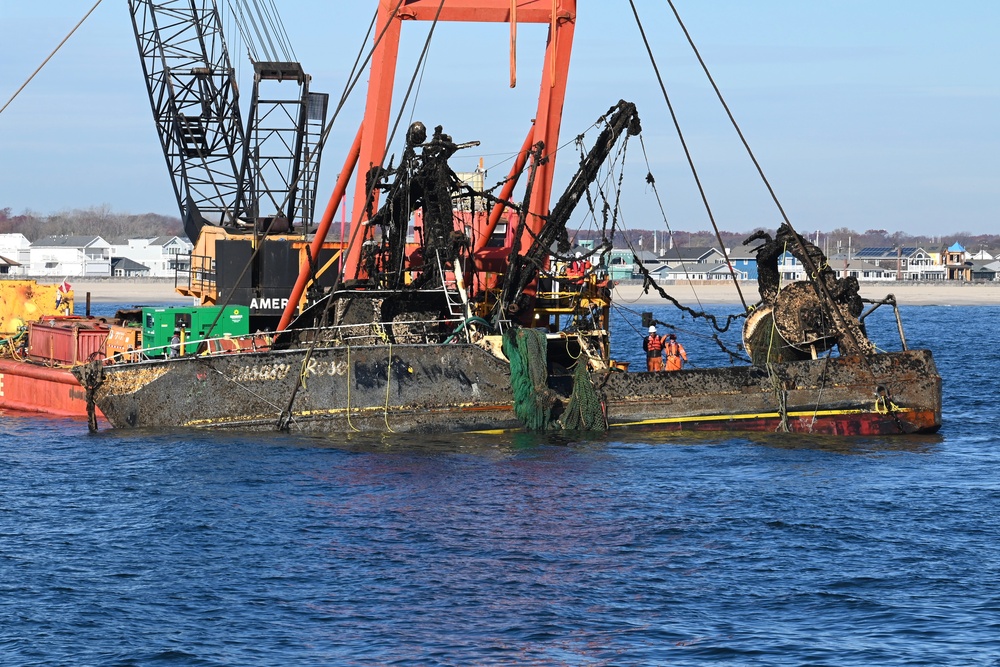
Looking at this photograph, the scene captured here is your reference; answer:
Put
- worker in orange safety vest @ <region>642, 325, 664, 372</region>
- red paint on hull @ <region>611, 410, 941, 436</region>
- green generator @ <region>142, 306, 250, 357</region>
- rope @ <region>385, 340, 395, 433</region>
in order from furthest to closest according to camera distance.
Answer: worker in orange safety vest @ <region>642, 325, 664, 372</region>, green generator @ <region>142, 306, 250, 357</region>, red paint on hull @ <region>611, 410, 941, 436</region>, rope @ <region>385, 340, 395, 433</region>

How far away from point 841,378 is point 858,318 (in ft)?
6.24

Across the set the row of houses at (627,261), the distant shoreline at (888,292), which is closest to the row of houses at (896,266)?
the row of houses at (627,261)

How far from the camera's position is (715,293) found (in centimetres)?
16000

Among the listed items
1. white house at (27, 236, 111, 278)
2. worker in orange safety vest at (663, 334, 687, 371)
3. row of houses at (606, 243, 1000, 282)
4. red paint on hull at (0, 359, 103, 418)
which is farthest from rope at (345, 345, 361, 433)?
row of houses at (606, 243, 1000, 282)

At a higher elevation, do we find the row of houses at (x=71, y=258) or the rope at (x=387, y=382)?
the row of houses at (x=71, y=258)

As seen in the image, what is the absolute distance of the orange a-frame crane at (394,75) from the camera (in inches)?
1049

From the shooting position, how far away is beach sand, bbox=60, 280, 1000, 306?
137 m

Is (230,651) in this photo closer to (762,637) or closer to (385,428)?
(762,637)

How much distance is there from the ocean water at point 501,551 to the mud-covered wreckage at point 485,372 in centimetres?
60

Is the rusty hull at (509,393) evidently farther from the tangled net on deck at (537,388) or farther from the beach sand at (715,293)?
the beach sand at (715,293)

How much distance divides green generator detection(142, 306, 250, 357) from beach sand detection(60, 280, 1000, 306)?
98.7m

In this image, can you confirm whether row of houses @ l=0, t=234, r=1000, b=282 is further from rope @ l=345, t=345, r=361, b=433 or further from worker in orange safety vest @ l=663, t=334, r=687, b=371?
rope @ l=345, t=345, r=361, b=433

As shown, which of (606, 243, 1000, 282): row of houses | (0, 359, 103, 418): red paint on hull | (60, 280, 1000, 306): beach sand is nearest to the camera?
(0, 359, 103, 418): red paint on hull

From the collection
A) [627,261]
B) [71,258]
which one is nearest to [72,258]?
[71,258]
